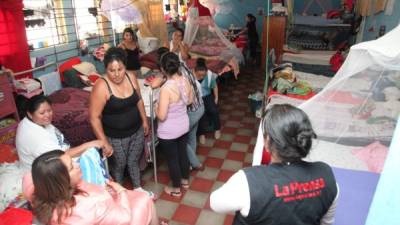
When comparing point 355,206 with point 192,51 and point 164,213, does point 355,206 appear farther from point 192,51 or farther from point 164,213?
point 192,51

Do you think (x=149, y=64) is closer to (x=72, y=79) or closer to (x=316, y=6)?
(x=72, y=79)

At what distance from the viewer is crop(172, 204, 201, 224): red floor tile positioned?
240 centimetres

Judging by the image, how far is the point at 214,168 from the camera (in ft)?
10.3

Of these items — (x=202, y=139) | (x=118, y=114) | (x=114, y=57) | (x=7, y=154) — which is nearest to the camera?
(x=114, y=57)

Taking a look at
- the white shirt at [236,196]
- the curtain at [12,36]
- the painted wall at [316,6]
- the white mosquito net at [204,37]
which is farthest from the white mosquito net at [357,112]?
the painted wall at [316,6]

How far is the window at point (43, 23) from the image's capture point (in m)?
3.26

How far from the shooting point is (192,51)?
5.68 meters

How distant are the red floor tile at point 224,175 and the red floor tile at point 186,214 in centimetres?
51

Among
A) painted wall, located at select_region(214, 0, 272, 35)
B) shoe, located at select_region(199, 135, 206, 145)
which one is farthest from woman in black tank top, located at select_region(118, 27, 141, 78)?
painted wall, located at select_region(214, 0, 272, 35)

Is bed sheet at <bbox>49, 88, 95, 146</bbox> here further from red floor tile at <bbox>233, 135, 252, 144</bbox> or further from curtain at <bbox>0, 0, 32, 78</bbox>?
red floor tile at <bbox>233, 135, 252, 144</bbox>

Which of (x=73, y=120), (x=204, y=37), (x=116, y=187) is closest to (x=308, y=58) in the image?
(x=204, y=37)

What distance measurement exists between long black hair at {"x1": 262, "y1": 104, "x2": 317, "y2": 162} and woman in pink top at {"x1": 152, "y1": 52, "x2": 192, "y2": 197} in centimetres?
137

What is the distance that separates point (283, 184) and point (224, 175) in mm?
2005

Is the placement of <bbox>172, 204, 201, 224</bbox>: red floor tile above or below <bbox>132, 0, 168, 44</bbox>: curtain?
below
